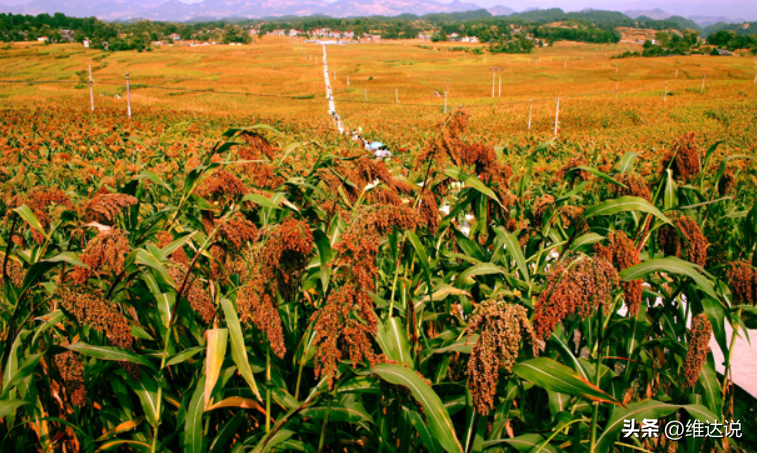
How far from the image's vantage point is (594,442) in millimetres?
1605

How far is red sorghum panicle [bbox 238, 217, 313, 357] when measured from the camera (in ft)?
4.05

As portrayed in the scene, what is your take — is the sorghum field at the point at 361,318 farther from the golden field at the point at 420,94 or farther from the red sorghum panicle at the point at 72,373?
the golden field at the point at 420,94

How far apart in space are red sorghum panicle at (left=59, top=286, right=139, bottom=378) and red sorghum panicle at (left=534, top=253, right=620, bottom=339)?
1.18 metres

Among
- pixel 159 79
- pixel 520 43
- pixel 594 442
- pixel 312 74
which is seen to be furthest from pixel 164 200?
pixel 520 43

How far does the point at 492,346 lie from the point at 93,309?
1074mm

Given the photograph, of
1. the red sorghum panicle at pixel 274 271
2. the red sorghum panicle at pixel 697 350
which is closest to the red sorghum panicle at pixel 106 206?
the red sorghum panicle at pixel 274 271

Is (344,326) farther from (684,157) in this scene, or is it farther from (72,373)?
(684,157)

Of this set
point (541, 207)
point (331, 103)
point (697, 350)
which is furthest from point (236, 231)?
point (331, 103)

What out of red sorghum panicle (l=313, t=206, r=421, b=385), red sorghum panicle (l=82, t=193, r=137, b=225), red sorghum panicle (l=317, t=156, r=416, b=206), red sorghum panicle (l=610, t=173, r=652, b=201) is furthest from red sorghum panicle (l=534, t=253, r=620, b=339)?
red sorghum panicle (l=82, t=193, r=137, b=225)

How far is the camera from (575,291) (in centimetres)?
A: 120

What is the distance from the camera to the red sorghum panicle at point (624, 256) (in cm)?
143

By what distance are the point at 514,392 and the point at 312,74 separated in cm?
5643

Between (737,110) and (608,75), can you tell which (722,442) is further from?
(608,75)

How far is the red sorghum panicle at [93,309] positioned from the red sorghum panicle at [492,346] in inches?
39.4
